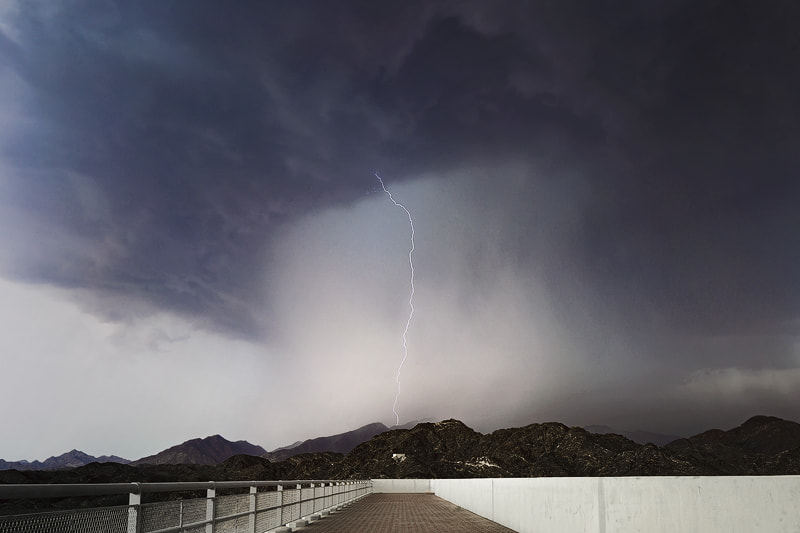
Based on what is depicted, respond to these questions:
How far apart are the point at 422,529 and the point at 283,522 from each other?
411cm

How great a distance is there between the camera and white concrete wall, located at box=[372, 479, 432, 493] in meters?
68.2

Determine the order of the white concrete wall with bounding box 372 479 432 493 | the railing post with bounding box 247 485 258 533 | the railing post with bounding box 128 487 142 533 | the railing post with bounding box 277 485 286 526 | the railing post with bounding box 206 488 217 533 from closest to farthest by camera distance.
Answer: the railing post with bounding box 128 487 142 533 → the railing post with bounding box 206 488 217 533 → the railing post with bounding box 247 485 258 533 → the railing post with bounding box 277 485 286 526 → the white concrete wall with bounding box 372 479 432 493

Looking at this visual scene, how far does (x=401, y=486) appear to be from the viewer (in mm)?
69062

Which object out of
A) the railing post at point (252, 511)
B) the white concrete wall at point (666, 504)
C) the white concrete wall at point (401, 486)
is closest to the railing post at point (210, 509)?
the railing post at point (252, 511)

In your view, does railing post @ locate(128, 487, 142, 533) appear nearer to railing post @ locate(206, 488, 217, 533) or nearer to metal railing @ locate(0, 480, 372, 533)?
metal railing @ locate(0, 480, 372, 533)

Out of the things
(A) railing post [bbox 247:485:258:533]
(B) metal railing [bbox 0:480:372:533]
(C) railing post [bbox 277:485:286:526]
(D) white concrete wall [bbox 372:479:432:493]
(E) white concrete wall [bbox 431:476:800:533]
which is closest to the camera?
(B) metal railing [bbox 0:480:372:533]

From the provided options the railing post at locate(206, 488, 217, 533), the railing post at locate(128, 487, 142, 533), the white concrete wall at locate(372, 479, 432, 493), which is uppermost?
the railing post at locate(128, 487, 142, 533)

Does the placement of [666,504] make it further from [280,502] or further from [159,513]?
[280,502]

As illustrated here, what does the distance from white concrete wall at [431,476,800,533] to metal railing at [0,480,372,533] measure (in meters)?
4.82

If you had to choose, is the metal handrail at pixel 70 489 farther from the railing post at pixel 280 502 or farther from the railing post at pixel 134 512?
the railing post at pixel 280 502

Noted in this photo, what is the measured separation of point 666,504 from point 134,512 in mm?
5107

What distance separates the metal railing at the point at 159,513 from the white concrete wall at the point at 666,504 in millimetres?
4823

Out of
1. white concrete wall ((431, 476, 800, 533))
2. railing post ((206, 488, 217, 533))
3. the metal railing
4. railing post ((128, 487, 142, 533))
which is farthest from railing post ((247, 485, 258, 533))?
railing post ((128, 487, 142, 533))

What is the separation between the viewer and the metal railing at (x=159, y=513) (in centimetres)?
450
